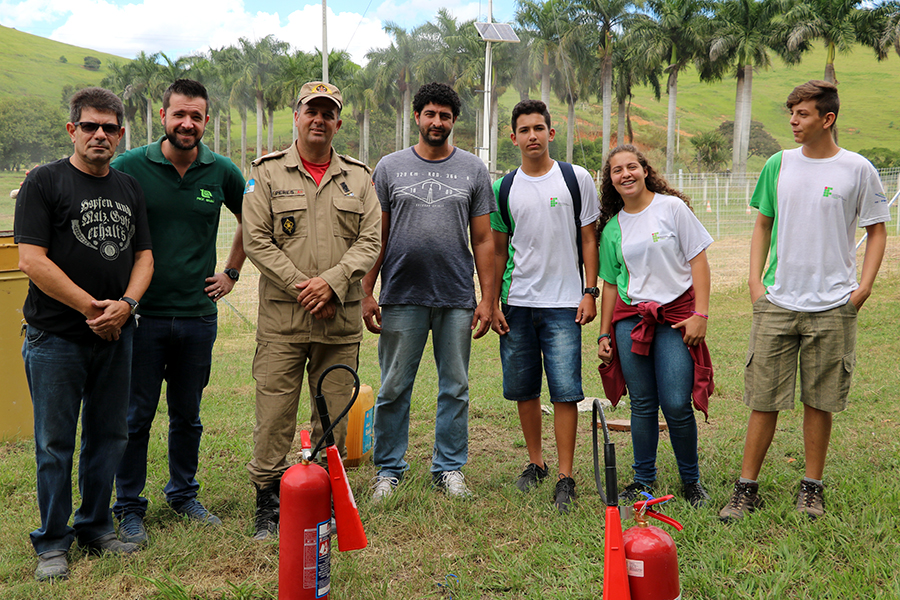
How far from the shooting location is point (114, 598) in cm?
287

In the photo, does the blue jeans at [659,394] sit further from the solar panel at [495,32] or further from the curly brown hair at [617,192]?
the solar panel at [495,32]

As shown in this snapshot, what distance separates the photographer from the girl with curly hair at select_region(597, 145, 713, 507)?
12.2ft

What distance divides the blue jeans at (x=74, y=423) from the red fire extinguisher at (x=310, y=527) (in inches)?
47.0

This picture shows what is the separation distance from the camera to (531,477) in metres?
4.18

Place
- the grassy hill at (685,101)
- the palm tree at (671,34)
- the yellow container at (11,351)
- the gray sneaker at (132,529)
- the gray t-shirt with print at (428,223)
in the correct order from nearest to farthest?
1. the gray sneaker at (132,529)
2. the gray t-shirt with print at (428,223)
3. the yellow container at (11,351)
4. the palm tree at (671,34)
5. the grassy hill at (685,101)

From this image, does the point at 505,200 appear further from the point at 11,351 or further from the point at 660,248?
the point at 11,351

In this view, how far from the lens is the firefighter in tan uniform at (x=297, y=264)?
360 cm

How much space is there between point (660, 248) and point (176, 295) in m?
2.67

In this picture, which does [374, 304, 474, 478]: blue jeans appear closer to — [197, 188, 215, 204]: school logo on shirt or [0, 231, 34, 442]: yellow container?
[197, 188, 215, 204]: school logo on shirt

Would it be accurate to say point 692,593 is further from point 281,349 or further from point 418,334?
point 281,349

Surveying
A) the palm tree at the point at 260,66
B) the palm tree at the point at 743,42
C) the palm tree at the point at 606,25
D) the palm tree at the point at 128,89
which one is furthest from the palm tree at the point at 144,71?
the palm tree at the point at 743,42

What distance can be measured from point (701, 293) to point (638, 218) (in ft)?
1.81

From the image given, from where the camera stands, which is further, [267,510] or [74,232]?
[267,510]

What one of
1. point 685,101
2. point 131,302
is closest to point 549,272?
point 131,302
